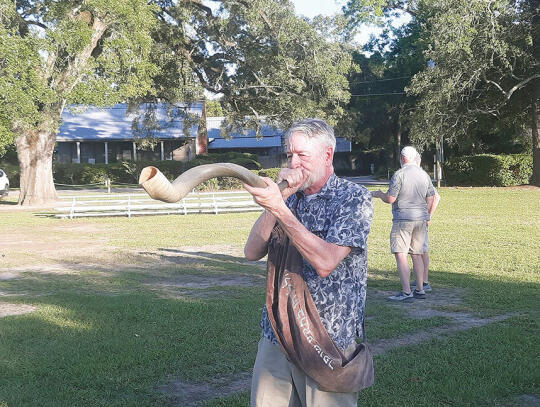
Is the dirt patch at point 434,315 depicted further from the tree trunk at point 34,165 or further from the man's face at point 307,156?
the tree trunk at point 34,165

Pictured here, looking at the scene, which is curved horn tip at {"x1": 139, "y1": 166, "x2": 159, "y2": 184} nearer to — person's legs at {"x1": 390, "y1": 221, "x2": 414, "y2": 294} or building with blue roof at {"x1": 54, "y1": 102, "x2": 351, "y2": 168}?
person's legs at {"x1": 390, "y1": 221, "x2": 414, "y2": 294}

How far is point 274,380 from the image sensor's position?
282 centimetres

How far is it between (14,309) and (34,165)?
19450 mm

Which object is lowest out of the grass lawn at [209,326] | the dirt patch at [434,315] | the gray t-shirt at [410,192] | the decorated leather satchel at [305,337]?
the dirt patch at [434,315]

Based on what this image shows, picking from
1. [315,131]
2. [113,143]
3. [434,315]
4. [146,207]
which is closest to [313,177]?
[315,131]

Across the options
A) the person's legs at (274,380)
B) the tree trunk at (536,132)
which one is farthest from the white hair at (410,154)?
the tree trunk at (536,132)

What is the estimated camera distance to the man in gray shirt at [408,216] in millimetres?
7691

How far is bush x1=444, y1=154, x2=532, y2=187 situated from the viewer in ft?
100

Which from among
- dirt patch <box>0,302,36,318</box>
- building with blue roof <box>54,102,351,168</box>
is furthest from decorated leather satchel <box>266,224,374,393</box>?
building with blue roof <box>54,102,351,168</box>

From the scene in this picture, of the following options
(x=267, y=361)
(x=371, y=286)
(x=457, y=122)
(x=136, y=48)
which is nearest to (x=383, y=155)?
(x=457, y=122)

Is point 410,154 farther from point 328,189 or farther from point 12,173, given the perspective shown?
point 12,173

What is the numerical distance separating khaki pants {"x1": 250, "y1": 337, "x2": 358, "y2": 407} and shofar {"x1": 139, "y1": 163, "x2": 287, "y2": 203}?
0.82 m

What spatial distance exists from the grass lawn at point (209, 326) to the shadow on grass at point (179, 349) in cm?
2

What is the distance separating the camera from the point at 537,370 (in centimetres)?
503
